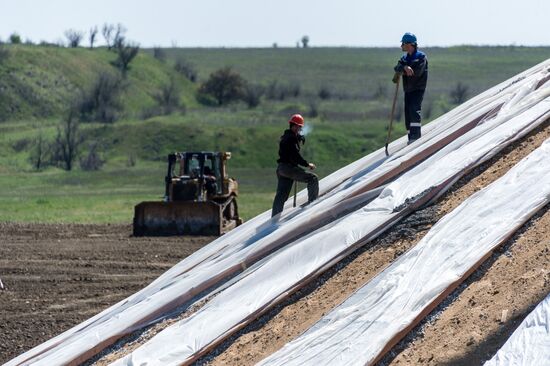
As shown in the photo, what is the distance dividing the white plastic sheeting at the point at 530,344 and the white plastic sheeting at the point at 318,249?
367 cm

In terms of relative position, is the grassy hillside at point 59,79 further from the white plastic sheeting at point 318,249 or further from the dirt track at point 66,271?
the white plastic sheeting at point 318,249

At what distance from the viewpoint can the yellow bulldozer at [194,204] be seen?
3017 cm

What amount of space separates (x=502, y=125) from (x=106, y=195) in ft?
116

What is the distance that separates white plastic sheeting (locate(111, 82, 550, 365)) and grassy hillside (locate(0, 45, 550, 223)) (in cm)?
2345

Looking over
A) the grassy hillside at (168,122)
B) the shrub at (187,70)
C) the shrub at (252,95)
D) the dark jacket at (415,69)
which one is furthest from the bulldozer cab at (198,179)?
the shrub at (187,70)

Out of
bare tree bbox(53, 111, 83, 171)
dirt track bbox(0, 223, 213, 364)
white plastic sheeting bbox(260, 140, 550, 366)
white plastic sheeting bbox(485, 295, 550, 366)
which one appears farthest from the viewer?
bare tree bbox(53, 111, 83, 171)

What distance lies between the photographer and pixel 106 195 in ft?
164

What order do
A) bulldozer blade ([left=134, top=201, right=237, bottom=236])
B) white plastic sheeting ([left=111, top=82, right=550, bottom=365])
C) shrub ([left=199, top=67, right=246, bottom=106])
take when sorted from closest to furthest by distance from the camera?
white plastic sheeting ([left=111, top=82, right=550, bottom=365]) → bulldozer blade ([left=134, top=201, right=237, bottom=236]) → shrub ([left=199, top=67, right=246, bottom=106])

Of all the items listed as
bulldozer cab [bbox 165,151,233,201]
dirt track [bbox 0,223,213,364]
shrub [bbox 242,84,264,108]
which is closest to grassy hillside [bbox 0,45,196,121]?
shrub [bbox 242,84,264,108]

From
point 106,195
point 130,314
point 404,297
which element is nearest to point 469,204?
point 404,297

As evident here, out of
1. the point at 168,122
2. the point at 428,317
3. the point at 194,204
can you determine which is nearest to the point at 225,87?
the point at 168,122

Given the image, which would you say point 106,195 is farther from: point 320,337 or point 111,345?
point 320,337

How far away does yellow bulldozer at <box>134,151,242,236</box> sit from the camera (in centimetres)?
3017

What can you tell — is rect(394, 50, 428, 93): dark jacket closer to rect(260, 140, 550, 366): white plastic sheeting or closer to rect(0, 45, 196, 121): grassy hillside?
rect(260, 140, 550, 366): white plastic sheeting
